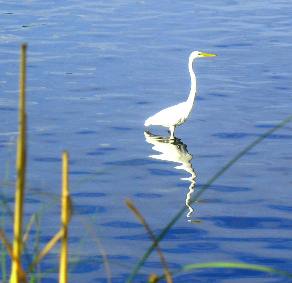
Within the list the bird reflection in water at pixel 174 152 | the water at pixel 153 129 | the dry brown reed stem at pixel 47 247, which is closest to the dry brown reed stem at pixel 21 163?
the dry brown reed stem at pixel 47 247

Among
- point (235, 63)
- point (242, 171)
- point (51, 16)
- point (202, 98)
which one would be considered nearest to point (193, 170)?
point (242, 171)

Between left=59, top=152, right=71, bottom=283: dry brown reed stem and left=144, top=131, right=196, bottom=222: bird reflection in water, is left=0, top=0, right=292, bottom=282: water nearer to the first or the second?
left=144, top=131, right=196, bottom=222: bird reflection in water

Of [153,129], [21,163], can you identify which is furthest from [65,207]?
[153,129]

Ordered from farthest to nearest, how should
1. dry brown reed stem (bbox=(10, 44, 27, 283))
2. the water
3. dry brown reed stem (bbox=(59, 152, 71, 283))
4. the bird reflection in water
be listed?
the bird reflection in water
the water
dry brown reed stem (bbox=(59, 152, 71, 283))
dry brown reed stem (bbox=(10, 44, 27, 283))

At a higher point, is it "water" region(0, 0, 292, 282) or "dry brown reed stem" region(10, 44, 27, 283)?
"dry brown reed stem" region(10, 44, 27, 283)

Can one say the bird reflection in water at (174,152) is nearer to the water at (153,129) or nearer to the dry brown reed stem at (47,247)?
the water at (153,129)

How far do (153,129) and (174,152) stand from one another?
1.83 m

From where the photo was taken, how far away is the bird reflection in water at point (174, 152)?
1316 centimetres

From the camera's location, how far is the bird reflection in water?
1316cm

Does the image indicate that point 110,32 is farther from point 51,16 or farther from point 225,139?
point 225,139

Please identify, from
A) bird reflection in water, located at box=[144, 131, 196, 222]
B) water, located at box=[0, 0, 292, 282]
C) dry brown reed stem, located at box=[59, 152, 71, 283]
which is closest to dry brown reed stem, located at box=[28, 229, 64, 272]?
dry brown reed stem, located at box=[59, 152, 71, 283]

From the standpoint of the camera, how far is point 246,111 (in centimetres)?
1697

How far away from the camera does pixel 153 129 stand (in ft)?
53.1

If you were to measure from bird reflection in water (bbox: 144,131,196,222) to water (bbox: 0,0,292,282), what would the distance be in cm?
5
